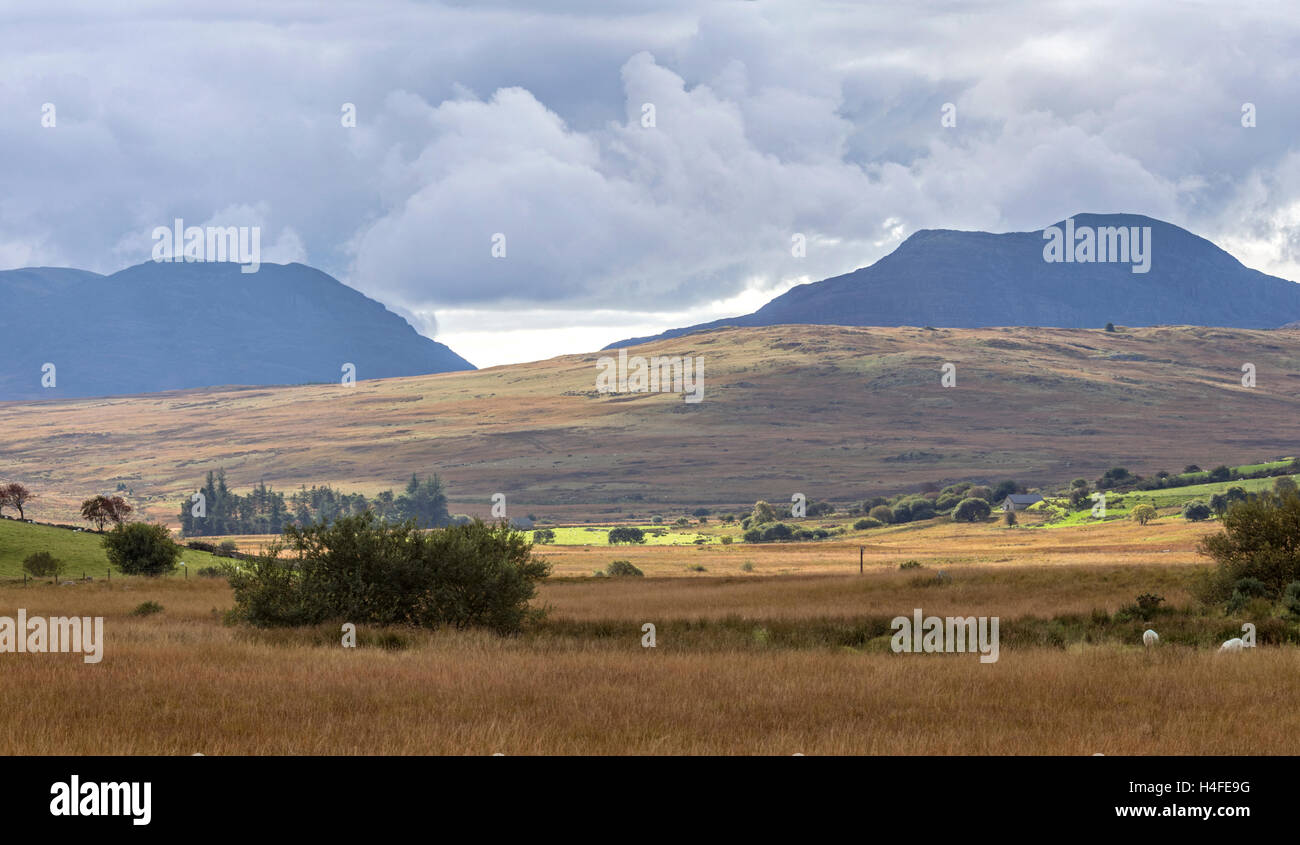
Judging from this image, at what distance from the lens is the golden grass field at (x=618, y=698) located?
1281cm

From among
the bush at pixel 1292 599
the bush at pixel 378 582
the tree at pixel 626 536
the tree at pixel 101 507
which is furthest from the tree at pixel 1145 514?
the bush at pixel 378 582

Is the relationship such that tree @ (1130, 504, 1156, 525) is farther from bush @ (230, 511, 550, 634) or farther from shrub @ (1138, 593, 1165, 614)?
bush @ (230, 511, 550, 634)

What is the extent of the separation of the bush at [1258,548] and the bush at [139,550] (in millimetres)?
59637

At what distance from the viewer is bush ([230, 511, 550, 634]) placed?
29.0m

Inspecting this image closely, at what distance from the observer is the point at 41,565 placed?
66.2 metres

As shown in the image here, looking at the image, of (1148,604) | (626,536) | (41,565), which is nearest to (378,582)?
(1148,604)

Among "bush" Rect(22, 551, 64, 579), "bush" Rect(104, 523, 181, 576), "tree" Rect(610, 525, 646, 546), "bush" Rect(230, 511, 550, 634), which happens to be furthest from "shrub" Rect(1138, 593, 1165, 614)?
"tree" Rect(610, 525, 646, 546)

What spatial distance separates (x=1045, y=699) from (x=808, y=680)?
141 inches

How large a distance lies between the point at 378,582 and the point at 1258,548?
2717 centimetres

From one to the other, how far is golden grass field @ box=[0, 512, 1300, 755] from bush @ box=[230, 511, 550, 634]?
1.92 m

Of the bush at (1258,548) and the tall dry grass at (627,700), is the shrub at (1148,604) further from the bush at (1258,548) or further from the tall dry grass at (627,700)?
the tall dry grass at (627,700)
